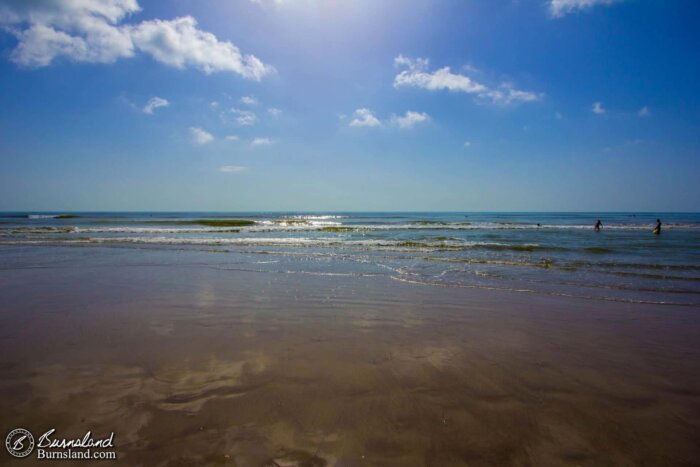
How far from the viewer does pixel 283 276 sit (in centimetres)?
1232

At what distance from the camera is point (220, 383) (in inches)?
174

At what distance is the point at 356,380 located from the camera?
4.57 metres

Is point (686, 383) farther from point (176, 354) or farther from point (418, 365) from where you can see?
point (176, 354)

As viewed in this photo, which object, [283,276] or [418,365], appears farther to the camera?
[283,276]

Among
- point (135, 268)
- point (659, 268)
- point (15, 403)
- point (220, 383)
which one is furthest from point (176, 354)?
point (659, 268)

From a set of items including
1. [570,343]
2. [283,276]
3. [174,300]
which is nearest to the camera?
[570,343]

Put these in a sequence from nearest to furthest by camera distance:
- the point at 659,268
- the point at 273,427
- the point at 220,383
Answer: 1. the point at 273,427
2. the point at 220,383
3. the point at 659,268

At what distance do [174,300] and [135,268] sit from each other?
21.6ft

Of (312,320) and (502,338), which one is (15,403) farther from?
(502,338)

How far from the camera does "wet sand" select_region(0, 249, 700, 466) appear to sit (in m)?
3.30

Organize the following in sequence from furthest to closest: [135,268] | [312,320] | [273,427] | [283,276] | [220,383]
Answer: [135,268], [283,276], [312,320], [220,383], [273,427]

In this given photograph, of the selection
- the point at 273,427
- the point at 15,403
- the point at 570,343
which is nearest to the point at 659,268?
the point at 570,343

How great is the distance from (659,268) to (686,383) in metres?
13.8

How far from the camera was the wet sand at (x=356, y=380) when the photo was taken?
3297 millimetres
